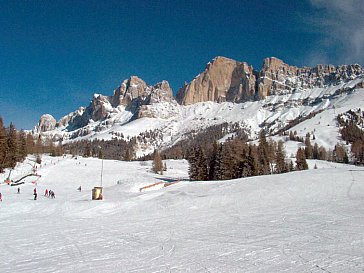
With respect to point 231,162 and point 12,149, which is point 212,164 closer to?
point 231,162

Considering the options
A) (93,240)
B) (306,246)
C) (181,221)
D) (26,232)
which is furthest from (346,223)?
(26,232)

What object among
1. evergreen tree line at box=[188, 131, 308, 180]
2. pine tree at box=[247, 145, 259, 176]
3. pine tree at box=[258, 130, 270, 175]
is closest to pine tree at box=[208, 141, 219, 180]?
evergreen tree line at box=[188, 131, 308, 180]

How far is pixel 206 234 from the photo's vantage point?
1596 centimetres

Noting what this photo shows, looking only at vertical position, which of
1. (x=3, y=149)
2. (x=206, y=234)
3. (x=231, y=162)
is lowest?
(x=206, y=234)

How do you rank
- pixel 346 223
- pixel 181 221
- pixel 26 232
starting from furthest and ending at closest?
1. pixel 181 221
2. pixel 26 232
3. pixel 346 223

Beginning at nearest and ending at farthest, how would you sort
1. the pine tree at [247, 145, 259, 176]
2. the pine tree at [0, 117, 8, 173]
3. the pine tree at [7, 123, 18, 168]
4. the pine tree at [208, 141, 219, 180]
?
the pine tree at [247, 145, 259, 176] → the pine tree at [0, 117, 8, 173] → the pine tree at [7, 123, 18, 168] → the pine tree at [208, 141, 219, 180]

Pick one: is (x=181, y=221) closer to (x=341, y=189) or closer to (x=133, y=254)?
(x=133, y=254)

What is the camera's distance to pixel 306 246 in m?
11.9

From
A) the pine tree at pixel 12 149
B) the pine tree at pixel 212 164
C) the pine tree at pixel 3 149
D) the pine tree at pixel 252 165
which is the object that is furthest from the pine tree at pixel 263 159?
the pine tree at pixel 12 149

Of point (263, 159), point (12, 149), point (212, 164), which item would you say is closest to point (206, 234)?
point (212, 164)

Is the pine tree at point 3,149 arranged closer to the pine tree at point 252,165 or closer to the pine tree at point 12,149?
the pine tree at point 12,149

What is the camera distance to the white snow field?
10.3m

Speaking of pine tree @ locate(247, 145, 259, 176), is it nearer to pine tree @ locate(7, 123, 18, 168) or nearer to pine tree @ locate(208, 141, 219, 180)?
pine tree @ locate(208, 141, 219, 180)

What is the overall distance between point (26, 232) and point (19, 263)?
792 centimetres
